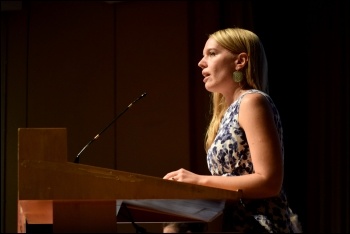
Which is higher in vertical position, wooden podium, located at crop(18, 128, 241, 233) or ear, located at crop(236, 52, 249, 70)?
ear, located at crop(236, 52, 249, 70)

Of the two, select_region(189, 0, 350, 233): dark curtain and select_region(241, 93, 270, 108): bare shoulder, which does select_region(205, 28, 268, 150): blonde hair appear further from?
select_region(189, 0, 350, 233): dark curtain

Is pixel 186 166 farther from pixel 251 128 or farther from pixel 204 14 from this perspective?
pixel 251 128

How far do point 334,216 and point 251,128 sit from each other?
11.9 feet

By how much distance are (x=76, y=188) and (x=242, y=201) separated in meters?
0.66

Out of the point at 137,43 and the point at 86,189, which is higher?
the point at 137,43

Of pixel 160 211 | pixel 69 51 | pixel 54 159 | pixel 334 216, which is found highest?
pixel 69 51

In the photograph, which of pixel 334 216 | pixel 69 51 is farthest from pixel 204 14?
pixel 334 216

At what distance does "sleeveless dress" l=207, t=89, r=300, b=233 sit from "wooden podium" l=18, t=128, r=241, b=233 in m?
0.43

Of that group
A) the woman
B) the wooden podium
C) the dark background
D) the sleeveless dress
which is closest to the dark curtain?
the dark background

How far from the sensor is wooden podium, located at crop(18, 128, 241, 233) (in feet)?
4.78

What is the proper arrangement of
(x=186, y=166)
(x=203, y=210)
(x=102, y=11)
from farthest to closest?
(x=102, y=11) → (x=186, y=166) → (x=203, y=210)

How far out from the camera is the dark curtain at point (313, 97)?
5.27 metres

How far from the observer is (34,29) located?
544cm

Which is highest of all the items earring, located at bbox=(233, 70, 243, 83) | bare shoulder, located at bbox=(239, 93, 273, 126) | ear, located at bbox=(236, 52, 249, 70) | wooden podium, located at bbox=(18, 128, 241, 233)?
ear, located at bbox=(236, 52, 249, 70)
